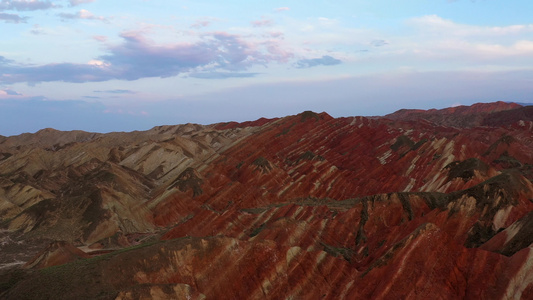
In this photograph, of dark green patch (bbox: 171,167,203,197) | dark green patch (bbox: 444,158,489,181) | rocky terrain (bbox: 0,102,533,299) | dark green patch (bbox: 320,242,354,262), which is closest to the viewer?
rocky terrain (bbox: 0,102,533,299)

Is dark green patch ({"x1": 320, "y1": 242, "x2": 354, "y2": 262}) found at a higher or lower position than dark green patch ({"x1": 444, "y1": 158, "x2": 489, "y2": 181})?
lower

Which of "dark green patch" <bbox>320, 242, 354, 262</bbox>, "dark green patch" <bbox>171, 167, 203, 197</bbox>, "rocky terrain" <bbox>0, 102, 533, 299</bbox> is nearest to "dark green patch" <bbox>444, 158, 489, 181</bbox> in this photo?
"rocky terrain" <bbox>0, 102, 533, 299</bbox>

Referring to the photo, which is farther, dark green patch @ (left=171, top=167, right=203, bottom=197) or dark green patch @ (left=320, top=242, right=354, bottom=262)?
dark green patch @ (left=171, top=167, right=203, bottom=197)

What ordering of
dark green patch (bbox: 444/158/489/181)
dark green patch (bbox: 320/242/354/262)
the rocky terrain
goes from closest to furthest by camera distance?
1. the rocky terrain
2. dark green patch (bbox: 320/242/354/262)
3. dark green patch (bbox: 444/158/489/181)

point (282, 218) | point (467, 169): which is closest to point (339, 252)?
point (282, 218)

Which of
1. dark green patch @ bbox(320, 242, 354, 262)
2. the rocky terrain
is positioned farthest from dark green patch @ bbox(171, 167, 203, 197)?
dark green patch @ bbox(320, 242, 354, 262)

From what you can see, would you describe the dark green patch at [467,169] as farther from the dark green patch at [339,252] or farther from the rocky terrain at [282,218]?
the dark green patch at [339,252]

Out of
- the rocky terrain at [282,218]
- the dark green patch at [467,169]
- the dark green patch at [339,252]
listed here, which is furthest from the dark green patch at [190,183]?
the dark green patch at [467,169]

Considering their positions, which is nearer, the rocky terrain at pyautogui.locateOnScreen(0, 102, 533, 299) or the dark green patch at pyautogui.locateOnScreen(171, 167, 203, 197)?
the rocky terrain at pyautogui.locateOnScreen(0, 102, 533, 299)

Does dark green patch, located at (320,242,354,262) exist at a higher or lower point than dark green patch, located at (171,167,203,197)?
lower

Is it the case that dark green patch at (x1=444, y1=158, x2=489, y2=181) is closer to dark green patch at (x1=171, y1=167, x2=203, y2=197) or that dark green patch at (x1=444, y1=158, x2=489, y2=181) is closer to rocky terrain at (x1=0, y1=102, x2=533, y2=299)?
rocky terrain at (x1=0, y1=102, x2=533, y2=299)

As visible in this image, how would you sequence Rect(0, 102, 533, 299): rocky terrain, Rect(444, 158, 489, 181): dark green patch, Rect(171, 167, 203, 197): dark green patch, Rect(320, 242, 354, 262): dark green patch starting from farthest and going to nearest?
Rect(171, 167, 203, 197): dark green patch
Rect(444, 158, 489, 181): dark green patch
Rect(320, 242, 354, 262): dark green patch
Rect(0, 102, 533, 299): rocky terrain
